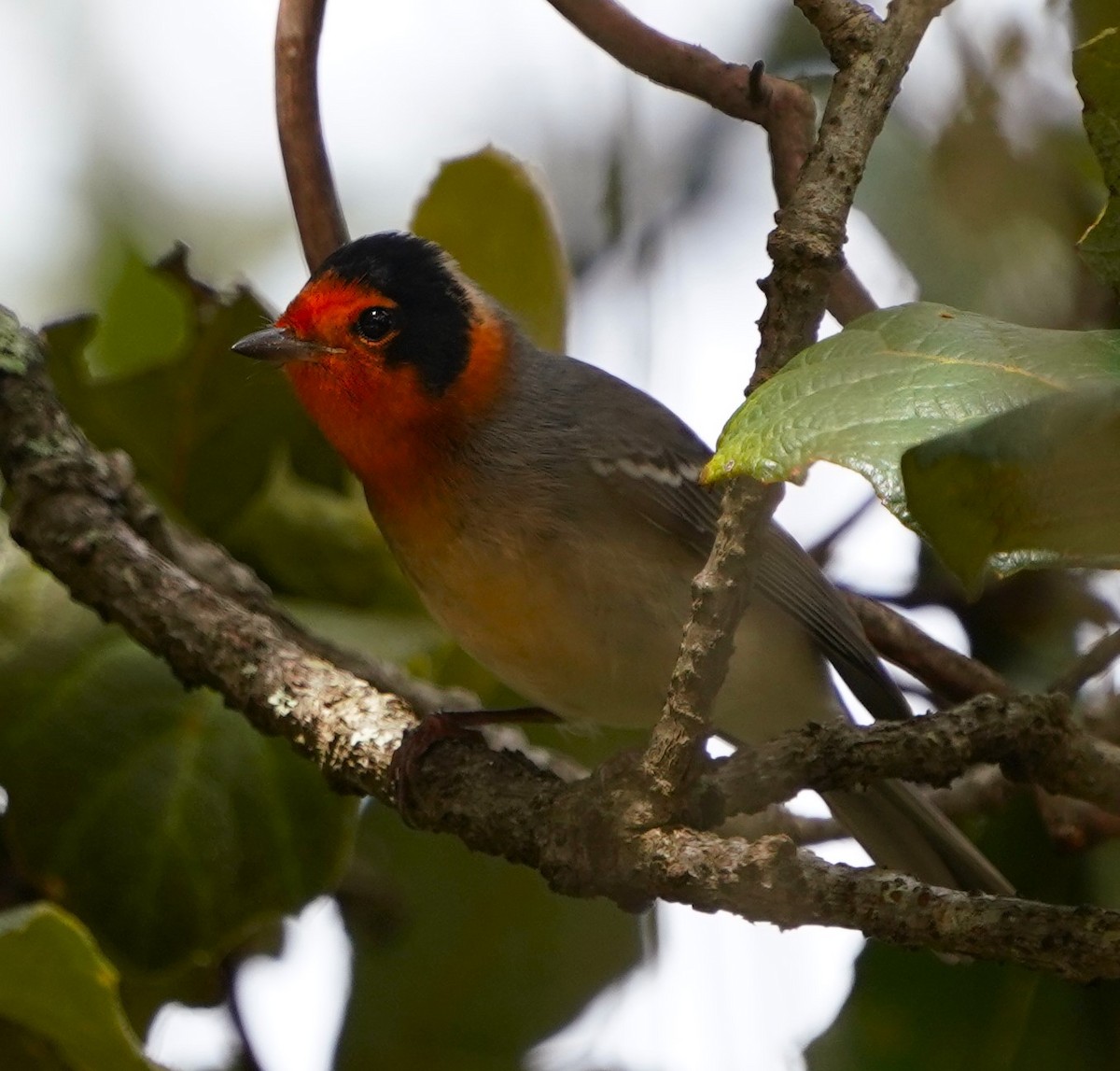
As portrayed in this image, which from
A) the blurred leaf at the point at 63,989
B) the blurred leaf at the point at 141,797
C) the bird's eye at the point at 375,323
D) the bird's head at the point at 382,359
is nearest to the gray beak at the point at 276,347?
the bird's head at the point at 382,359

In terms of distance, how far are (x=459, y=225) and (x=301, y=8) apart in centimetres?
62

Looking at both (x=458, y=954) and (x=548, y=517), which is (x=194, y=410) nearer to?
(x=548, y=517)

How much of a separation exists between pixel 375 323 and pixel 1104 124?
219cm

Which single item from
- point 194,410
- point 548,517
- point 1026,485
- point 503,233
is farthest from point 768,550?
point 1026,485

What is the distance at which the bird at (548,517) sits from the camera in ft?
9.91

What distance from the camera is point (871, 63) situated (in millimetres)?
1782

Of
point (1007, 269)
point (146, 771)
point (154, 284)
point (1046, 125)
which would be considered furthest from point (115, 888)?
point (1046, 125)

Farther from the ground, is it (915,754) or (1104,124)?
(1104,124)

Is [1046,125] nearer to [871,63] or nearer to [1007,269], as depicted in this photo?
[1007,269]

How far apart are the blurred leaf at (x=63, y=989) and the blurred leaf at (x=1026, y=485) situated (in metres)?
1.22

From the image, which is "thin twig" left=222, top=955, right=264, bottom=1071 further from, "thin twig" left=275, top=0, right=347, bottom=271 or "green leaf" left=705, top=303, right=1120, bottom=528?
"green leaf" left=705, top=303, right=1120, bottom=528

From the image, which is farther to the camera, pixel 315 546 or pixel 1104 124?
pixel 315 546

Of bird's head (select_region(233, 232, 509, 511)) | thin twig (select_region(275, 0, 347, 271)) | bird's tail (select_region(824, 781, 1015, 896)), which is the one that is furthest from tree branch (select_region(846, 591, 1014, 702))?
thin twig (select_region(275, 0, 347, 271))

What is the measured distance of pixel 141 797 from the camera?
2.71 m
